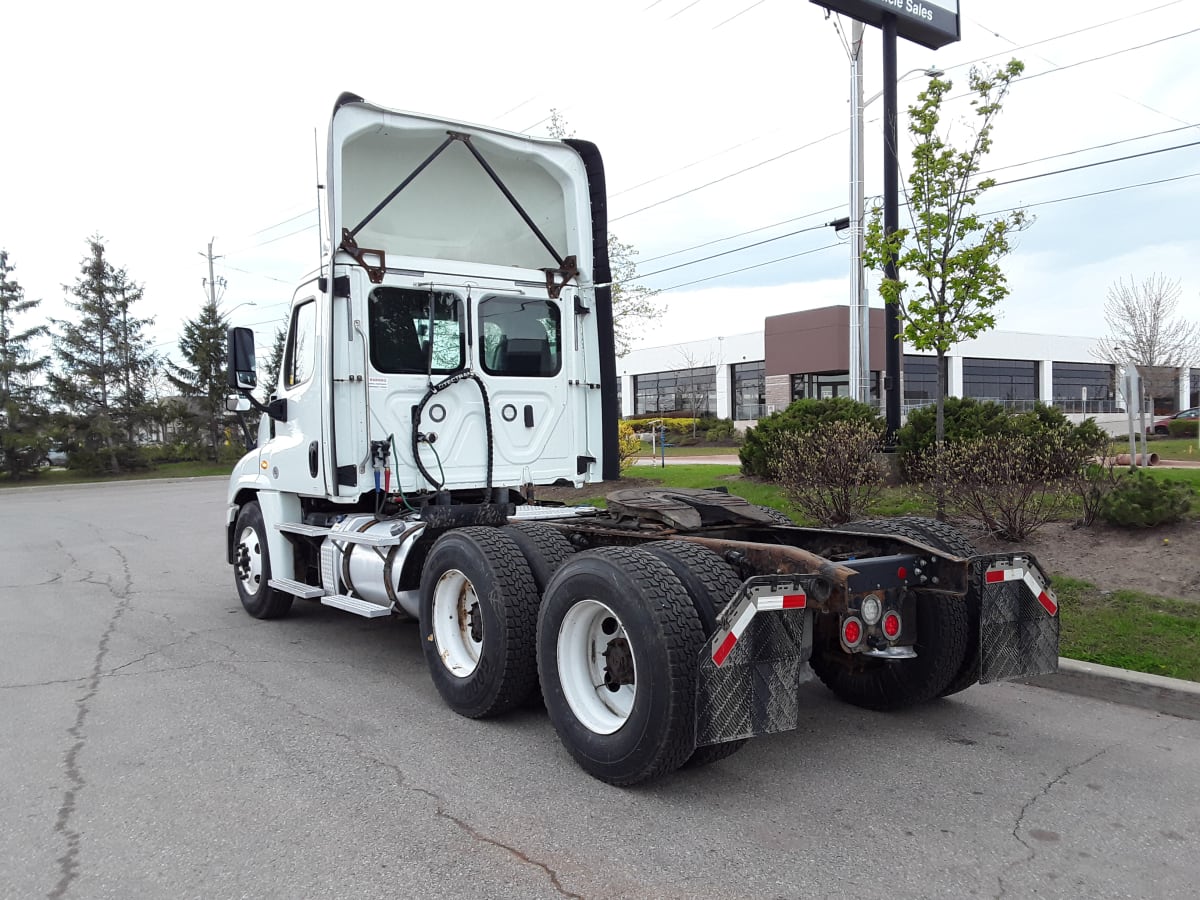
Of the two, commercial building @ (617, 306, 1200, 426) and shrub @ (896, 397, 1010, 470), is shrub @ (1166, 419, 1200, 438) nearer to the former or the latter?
commercial building @ (617, 306, 1200, 426)

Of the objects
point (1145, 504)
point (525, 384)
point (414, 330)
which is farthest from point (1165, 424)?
point (414, 330)

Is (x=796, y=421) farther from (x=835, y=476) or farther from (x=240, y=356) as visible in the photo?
(x=240, y=356)

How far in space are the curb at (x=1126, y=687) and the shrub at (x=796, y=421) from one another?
24.0 feet

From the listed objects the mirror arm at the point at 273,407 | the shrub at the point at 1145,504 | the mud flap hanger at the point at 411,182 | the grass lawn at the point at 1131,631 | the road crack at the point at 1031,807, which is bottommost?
the road crack at the point at 1031,807

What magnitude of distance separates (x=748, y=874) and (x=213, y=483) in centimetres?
3191

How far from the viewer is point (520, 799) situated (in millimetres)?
4012

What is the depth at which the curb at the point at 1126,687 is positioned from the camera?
5.20m

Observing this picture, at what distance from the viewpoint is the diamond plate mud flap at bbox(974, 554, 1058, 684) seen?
4422 mm

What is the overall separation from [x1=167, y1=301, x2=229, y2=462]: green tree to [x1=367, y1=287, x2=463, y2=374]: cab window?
123 ft

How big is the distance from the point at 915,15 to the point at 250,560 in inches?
510

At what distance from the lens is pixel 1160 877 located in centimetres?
328

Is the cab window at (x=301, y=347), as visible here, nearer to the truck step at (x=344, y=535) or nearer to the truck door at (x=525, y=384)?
the truck step at (x=344, y=535)

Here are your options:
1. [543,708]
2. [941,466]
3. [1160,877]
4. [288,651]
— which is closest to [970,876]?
[1160,877]

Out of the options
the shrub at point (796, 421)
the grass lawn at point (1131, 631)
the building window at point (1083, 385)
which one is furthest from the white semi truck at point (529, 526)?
the building window at point (1083, 385)
